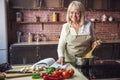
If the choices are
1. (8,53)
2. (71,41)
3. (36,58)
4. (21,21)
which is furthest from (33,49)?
(71,41)

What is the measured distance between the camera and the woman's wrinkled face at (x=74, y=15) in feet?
8.21

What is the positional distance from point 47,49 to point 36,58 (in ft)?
1.03

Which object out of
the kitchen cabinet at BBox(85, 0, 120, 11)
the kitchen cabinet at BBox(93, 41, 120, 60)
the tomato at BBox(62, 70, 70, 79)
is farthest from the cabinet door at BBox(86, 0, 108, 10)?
the tomato at BBox(62, 70, 70, 79)

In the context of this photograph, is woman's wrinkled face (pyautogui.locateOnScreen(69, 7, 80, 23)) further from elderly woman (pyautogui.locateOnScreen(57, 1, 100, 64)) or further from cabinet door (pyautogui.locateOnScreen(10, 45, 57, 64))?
cabinet door (pyautogui.locateOnScreen(10, 45, 57, 64))

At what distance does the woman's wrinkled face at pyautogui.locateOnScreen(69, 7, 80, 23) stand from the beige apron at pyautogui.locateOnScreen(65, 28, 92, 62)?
214mm

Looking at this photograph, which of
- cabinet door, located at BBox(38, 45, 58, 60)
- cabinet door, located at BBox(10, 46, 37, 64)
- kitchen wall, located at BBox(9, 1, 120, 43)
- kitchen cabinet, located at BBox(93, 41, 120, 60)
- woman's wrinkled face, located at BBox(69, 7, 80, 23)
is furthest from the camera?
kitchen wall, located at BBox(9, 1, 120, 43)

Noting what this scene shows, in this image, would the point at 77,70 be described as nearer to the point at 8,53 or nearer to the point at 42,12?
the point at 8,53

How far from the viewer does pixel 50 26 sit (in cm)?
513

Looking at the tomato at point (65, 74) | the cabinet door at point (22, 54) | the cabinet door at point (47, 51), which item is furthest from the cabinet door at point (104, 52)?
the tomato at point (65, 74)

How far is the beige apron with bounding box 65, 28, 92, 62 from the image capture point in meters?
2.59

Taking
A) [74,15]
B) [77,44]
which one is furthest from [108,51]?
[74,15]

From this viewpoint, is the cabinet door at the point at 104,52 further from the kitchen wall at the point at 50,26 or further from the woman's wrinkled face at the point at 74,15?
the woman's wrinkled face at the point at 74,15

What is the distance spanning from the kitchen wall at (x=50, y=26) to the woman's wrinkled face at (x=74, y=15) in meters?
2.54

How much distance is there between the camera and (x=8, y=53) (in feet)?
14.4
